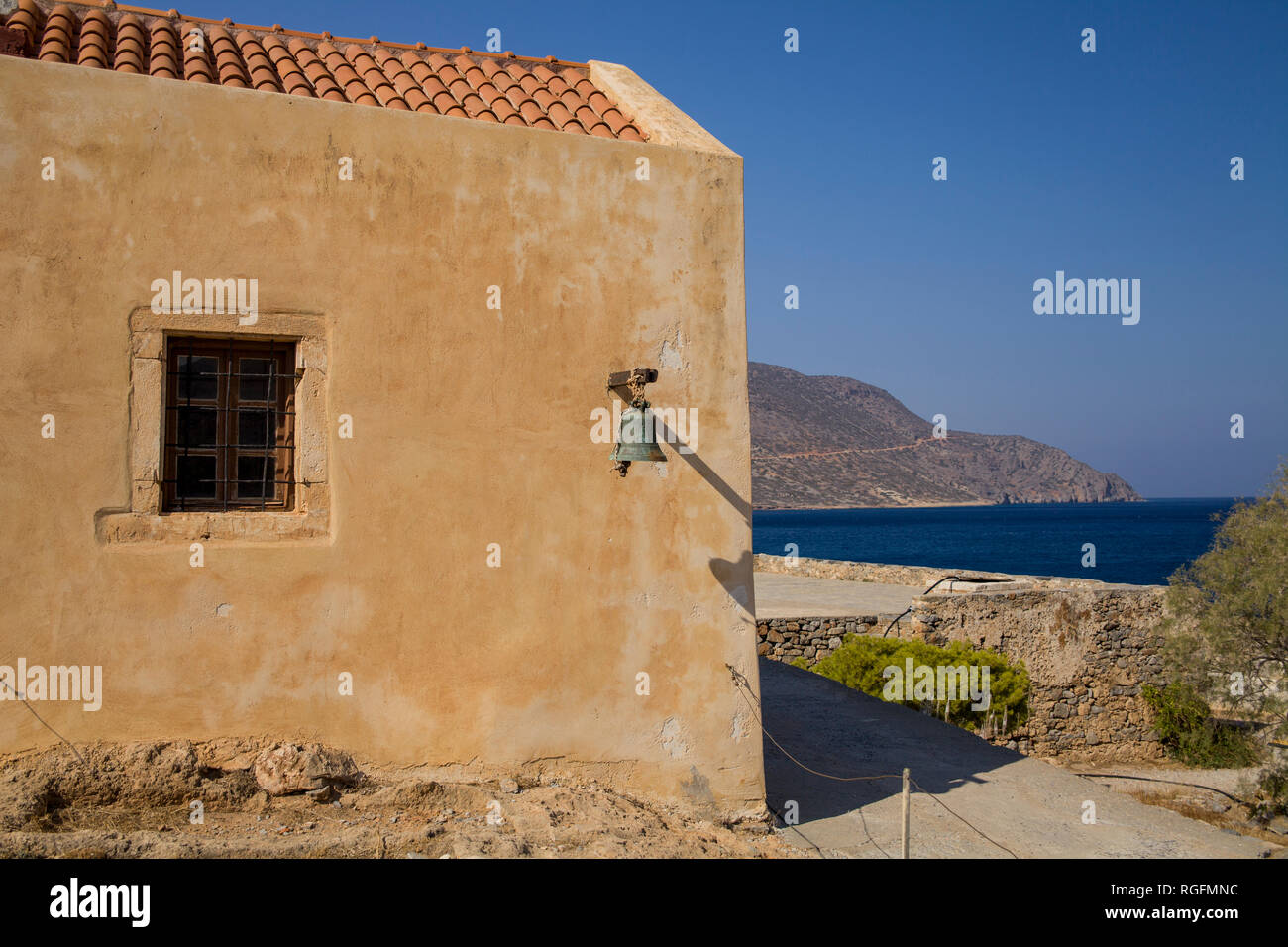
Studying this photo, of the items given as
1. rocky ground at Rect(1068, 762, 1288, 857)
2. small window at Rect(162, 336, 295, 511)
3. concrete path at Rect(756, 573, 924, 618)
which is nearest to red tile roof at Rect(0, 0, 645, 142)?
small window at Rect(162, 336, 295, 511)

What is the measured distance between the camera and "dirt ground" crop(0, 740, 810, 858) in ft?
17.3

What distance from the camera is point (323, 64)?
7.89m

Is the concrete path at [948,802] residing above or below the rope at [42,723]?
below

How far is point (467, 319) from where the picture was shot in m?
6.72

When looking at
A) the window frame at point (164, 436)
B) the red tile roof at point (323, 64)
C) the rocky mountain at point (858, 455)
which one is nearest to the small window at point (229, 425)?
the window frame at point (164, 436)

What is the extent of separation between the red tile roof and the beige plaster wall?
76 cm

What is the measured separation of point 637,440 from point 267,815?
335 centimetres

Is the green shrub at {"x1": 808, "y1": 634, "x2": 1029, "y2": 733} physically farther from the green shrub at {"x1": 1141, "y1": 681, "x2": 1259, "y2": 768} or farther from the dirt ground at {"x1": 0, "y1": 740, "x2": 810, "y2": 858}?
the dirt ground at {"x1": 0, "y1": 740, "x2": 810, "y2": 858}

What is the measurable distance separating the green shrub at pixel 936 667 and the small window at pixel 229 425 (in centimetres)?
1244

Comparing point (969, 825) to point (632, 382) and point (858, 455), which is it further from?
point (858, 455)

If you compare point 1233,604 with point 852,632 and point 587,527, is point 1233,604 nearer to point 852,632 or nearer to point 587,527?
point 852,632

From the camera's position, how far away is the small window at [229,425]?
6.22 metres

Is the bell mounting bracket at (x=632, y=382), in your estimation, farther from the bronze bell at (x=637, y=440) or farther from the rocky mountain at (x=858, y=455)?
the rocky mountain at (x=858, y=455)
